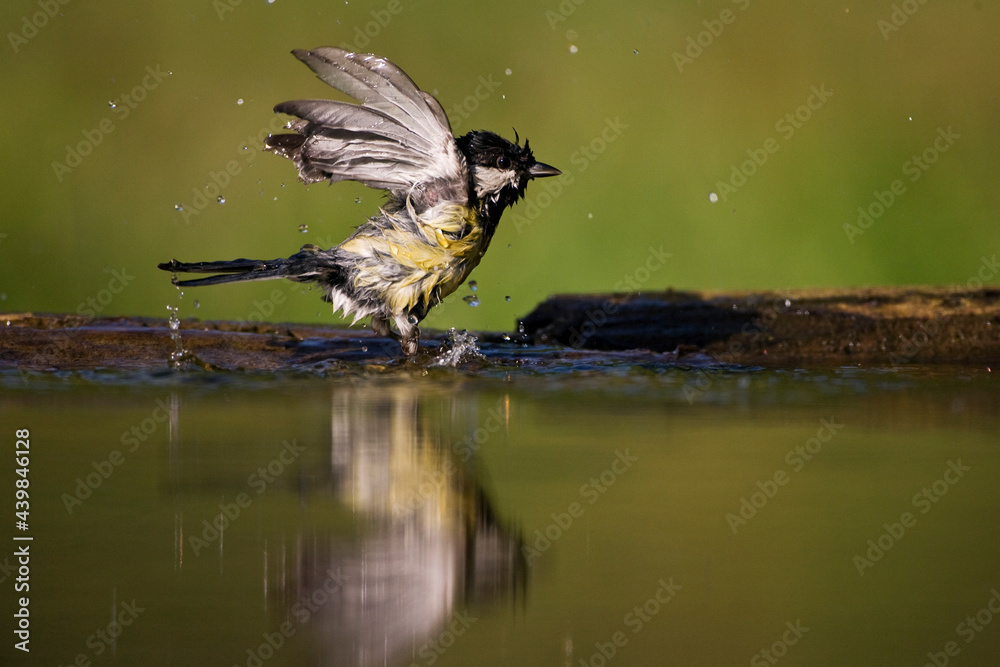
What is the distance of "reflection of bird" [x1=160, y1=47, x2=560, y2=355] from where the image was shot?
169 inches

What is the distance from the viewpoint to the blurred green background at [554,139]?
22.9ft

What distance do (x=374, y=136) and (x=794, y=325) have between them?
5.40 feet

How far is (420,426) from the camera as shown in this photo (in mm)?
3160

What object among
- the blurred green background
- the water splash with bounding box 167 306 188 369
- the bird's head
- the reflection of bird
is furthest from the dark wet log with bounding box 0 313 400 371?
the blurred green background

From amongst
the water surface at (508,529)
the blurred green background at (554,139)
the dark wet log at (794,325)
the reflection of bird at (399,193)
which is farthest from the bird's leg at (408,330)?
the blurred green background at (554,139)

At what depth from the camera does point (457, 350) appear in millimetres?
4379

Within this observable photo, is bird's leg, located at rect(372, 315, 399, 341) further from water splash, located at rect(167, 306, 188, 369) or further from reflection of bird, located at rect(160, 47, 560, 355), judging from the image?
water splash, located at rect(167, 306, 188, 369)

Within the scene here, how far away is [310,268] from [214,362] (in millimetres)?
619

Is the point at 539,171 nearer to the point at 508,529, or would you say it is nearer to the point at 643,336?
the point at 643,336

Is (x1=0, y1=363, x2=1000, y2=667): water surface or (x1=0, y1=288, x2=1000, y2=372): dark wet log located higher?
(x1=0, y1=288, x2=1000, y2=372): dark wet log

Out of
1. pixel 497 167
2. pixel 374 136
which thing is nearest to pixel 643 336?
pixel 497 167

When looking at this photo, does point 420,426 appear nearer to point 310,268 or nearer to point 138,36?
point 310,268

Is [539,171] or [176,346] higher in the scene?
[539,171]

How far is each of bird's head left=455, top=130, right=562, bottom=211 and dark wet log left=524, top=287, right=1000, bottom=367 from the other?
603mm
